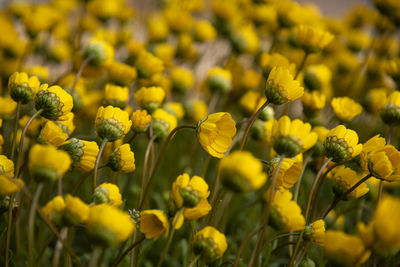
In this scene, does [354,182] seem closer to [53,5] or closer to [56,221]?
[56,221]

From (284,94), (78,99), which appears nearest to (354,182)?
(284,94)

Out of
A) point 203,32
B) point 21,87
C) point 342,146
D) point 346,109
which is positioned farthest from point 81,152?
point 203,32

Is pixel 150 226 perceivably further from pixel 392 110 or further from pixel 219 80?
pixel 219 80

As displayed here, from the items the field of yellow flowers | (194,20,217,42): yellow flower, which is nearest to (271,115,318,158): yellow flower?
the field of yellow flowers

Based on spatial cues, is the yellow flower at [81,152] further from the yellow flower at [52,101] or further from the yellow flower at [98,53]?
the yellow flower at [98,53]

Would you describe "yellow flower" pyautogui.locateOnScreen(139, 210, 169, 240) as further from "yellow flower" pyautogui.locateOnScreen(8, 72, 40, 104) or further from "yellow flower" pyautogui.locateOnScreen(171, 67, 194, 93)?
"yellow flower" pyautogui.locateOnScreen(171, 67, 194, 93)

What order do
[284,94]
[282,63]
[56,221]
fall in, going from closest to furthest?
1. [56,221]
2. [284,94]
3. [282,63]
